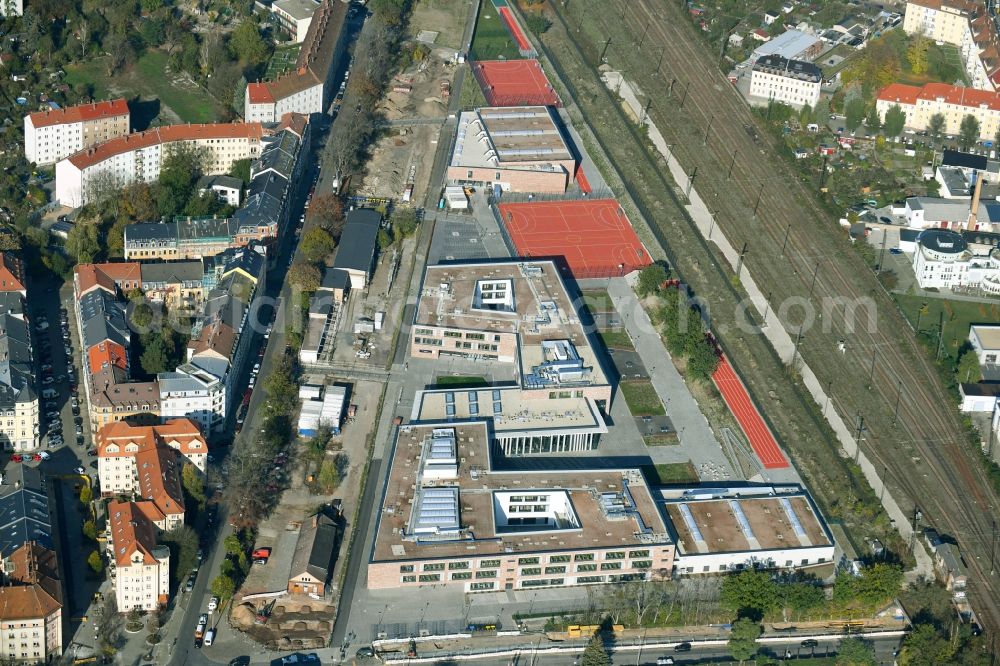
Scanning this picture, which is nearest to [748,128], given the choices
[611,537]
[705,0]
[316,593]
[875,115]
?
[875,115]

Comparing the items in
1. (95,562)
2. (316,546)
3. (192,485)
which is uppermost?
(192,485)

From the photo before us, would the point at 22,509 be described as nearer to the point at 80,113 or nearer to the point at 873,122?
the point at 80,113

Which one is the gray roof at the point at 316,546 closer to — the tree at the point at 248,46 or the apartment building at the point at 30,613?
the apartment building at the point at 30,613

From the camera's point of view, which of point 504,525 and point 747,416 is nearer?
point 504,525

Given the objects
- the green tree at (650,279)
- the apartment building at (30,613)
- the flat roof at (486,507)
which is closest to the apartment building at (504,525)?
the flat roof at (486,507)

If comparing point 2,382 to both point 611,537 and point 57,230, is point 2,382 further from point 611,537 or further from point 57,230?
point 611,537

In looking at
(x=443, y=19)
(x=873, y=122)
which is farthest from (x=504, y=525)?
(x=443, y=19)
